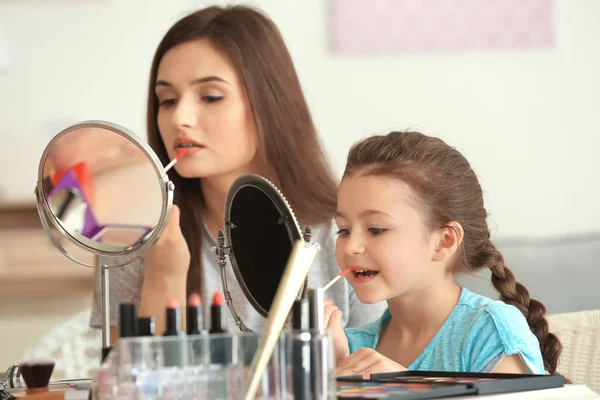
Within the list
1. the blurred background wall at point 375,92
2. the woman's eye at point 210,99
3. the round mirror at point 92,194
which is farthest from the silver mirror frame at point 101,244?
the blurred background wall at point 375,92

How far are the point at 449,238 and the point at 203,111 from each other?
0.56 meters

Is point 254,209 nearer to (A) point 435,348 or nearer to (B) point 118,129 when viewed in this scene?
(B) point 118,129

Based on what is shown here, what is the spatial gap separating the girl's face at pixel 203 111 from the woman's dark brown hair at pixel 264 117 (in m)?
0.02

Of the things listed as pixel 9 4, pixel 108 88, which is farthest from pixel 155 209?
pixel 9 4

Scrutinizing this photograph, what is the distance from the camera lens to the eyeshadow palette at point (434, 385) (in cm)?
68

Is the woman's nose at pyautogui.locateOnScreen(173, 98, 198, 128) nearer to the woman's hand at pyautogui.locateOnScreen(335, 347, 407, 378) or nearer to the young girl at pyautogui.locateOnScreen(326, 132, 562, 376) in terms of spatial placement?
the young girl at pyautogui.locateOnScreen(326, 132, 562, 376)

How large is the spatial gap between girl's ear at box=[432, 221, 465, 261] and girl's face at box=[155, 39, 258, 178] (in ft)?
1.68

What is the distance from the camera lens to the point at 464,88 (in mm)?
2293

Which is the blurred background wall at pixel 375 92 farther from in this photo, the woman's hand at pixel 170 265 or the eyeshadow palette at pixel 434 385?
the eyeshadow palette at pixel 434 385

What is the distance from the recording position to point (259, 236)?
899 millimetres

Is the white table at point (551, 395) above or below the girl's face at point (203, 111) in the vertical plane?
below

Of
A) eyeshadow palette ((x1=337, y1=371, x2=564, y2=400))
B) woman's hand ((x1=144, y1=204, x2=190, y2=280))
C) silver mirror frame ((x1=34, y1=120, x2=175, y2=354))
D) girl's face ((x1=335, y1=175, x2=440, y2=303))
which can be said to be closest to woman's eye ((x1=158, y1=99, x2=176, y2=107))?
woman's hand ((x1=144, y1=204, x2=190, y2=280))

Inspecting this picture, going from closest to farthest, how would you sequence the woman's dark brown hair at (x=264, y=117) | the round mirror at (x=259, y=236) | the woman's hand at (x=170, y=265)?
the round mirror at (x=259, y=236) → the woman's hand at (x=170, y=265) → the woman's dark brown hair at (x=264, y=117)

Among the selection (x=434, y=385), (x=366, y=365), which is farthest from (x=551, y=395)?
(x=366, y=365)
